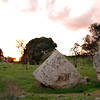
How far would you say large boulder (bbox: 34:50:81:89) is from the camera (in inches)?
869

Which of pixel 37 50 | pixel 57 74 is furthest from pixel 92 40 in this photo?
pixel 57 74

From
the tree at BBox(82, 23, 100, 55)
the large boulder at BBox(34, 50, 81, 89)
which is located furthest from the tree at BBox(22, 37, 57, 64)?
the large boulder at BBox(34, 50, 81, 89)

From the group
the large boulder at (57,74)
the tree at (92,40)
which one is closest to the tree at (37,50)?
the tree at (92,40)

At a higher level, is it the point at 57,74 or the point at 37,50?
the point at 37,50

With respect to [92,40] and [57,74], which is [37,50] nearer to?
[92,40]

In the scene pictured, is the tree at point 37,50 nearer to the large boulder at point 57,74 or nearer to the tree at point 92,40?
the tree at point 92,40

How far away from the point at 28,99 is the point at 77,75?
9131 millimetres

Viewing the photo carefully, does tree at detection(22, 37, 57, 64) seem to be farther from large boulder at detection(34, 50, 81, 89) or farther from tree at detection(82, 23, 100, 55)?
large boulder at detection(34, 50, 81, 89)

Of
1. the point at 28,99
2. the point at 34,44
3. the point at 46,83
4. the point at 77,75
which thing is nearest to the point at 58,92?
the point at 46,83

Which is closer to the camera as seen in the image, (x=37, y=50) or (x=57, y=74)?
(x=57, y=74)

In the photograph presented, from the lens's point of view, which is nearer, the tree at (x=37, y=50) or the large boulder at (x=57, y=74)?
the large boulder at (x=57, y=74)

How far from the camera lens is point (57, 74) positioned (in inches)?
870

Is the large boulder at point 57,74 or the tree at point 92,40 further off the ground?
the tree at point 92,40

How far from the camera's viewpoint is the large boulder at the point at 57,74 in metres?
22.1
